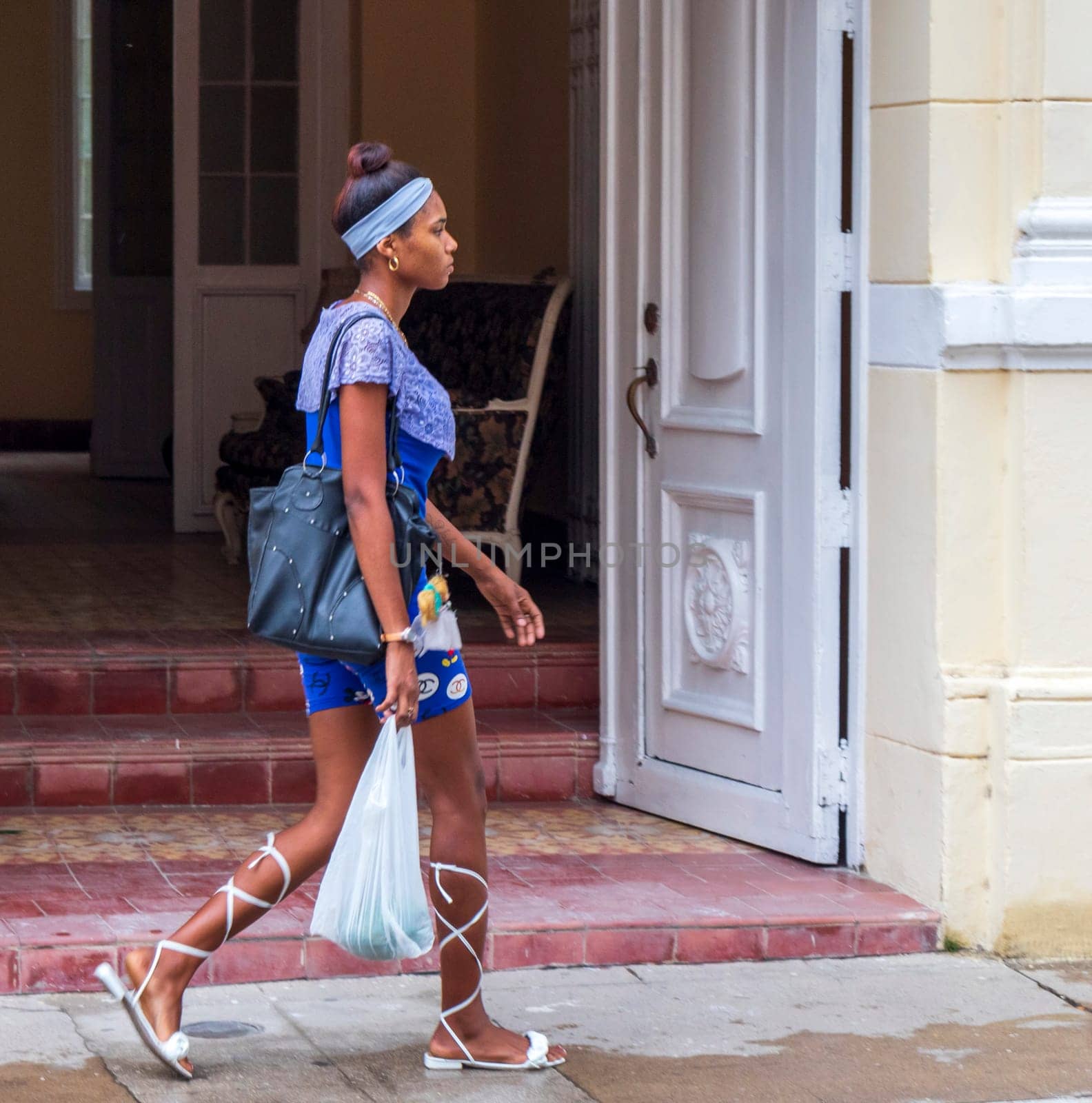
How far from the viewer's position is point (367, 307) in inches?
128

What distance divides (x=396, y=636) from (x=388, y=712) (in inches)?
5.0

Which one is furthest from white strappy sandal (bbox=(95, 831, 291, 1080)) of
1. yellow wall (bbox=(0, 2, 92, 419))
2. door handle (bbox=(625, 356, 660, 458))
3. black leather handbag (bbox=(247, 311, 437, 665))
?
yellow wall (bbox=(0, 2, 92, 419))

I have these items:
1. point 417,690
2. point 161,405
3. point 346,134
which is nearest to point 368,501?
point 417,690

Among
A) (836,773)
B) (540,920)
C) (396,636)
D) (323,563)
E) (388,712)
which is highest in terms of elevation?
(323,563)

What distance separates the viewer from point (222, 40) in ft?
28.8

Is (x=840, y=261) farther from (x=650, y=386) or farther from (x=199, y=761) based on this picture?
(x=199, y=761)

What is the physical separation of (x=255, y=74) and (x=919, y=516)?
214 inches

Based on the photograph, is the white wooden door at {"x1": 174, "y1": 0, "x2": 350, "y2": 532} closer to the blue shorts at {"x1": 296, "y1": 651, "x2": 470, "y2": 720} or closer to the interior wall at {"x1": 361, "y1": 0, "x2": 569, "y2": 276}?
the interior wall at {"x1": 361, "y1": 0, "x2": 569, "y2": 276}

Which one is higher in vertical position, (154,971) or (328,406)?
(328,406)

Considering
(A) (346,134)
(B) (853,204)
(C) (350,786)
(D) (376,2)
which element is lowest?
(C) (350,786)

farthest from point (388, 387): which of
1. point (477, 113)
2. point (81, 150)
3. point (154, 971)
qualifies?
point (81, 150)

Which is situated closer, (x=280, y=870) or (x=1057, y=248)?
(x=280, y=870)

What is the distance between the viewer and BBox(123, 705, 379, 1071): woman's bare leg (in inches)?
131

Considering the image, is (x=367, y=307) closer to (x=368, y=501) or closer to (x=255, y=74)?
(x=368, y=501)
